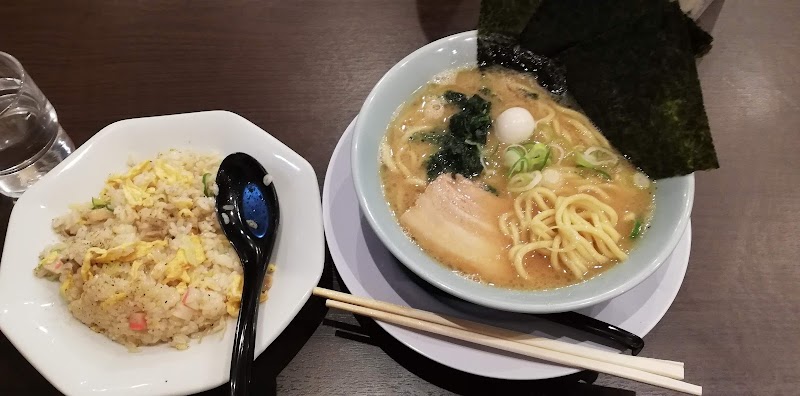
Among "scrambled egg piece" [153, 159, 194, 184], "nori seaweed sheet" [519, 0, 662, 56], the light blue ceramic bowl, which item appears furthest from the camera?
"scrambled egg piece" [153, 159, 194, 184]

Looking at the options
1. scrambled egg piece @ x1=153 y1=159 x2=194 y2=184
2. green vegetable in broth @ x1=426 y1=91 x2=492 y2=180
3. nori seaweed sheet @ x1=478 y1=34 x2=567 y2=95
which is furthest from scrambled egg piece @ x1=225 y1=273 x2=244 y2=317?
nori seaweed sheet @ x1=478 y1=34 x2=567 y2=95

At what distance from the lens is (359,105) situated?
1999 mm

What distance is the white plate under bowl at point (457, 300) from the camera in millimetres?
1333

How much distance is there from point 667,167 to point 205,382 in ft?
4.54

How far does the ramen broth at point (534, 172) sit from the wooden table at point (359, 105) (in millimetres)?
293

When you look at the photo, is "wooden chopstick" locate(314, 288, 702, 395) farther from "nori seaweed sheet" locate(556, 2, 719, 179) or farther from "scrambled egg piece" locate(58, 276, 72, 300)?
"scrambled egg piece" locate(58, 276, 72, 300)

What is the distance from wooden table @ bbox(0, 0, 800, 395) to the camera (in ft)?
4.88

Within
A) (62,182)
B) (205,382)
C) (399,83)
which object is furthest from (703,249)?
(62,182)

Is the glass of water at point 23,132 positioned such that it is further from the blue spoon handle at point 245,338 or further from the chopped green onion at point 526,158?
Result: the chopped green onion at point 526,158

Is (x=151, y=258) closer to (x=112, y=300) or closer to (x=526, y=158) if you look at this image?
(x=112, y=300)

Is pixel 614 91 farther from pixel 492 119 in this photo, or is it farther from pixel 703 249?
pixel 703 249

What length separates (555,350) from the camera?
1311 millimetres

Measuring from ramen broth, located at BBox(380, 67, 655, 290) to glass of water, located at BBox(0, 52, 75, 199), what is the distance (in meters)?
1.18

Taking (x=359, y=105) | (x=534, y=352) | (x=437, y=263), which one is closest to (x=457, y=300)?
(x=437, y=263)
